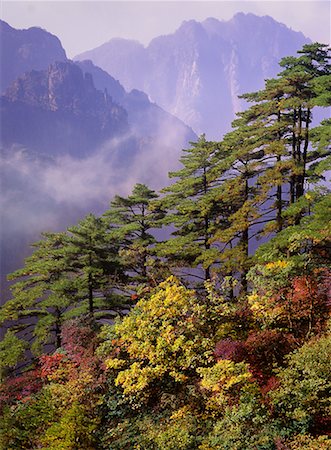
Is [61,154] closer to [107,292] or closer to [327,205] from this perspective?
[107,292]

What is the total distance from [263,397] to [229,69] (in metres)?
196

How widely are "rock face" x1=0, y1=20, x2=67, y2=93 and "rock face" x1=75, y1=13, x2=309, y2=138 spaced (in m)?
67.7

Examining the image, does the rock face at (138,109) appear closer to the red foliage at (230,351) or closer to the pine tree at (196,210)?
the pine tree at (196,210)

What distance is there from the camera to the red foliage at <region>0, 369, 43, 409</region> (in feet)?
35.8

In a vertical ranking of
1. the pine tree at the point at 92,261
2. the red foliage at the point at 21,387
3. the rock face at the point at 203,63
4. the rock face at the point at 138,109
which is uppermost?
the rock face at the point at 203,63

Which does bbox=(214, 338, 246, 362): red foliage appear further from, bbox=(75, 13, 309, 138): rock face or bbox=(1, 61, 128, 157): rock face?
bbox=(75, 13, 309, 138): rock face

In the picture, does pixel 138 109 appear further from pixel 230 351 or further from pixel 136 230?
pixel 230 351

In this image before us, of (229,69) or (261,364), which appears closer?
(261,364)

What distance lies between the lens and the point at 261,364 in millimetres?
8383

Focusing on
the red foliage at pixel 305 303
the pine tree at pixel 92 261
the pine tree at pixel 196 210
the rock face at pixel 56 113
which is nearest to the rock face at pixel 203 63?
the rock face at pixel 56 113

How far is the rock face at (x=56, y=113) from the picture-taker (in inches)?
3674

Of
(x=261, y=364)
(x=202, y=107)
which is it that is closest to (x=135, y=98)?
(x=202, y=107)

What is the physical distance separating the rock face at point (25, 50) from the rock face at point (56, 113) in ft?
50.4

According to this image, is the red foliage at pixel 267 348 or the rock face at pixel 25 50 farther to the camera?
the rock face at pixel 25 50
